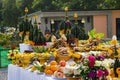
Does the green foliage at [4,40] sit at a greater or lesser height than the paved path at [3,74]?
lesser

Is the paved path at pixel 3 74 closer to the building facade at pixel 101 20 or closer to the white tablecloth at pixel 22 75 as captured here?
the white tablecloth at pixel 22 75

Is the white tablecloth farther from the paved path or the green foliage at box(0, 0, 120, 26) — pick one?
the green foliage at box(0, 0, 120, 26)

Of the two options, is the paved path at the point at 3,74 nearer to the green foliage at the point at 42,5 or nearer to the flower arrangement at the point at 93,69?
the flower arrangement at the point at 93,69

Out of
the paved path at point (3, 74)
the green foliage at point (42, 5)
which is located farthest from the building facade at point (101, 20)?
the paved path at point (3, 74)

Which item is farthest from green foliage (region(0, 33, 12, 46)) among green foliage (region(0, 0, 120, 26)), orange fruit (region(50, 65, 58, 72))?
orange fruit (region(50, 65, 58, 72))

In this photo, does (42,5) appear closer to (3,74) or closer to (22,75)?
Result: (3,74)

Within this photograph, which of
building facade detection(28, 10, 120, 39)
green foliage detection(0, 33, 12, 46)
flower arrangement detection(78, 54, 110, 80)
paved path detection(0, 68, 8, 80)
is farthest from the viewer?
building facade detection(28, 10, 120, 39)

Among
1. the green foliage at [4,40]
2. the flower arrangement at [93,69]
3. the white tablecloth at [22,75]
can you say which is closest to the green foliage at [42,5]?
the green foliage at [4,40]

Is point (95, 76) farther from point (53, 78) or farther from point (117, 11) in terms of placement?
point (117, 11)

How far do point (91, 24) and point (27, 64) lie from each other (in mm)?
25784

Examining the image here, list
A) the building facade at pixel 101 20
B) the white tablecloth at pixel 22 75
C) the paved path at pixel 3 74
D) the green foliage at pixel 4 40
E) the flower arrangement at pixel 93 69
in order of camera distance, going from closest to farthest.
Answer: the flower arrangement at pixel 93 69 → the white tablecloth at pixel 22 75 → the paved path at pixel 3 74 → the green foliage at pixel 4 40 → the building facade at pixel 101 20

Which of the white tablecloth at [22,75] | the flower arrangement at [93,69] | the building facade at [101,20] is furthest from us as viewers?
the building facade at [101,20]

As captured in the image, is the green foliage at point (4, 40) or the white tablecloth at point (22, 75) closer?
the white tablecloth at point (22, 75)

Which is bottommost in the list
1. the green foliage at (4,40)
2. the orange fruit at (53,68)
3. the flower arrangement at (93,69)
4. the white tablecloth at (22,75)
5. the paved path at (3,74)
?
the green foliage at (4,40)
